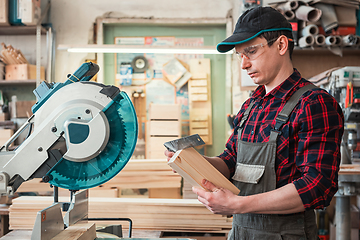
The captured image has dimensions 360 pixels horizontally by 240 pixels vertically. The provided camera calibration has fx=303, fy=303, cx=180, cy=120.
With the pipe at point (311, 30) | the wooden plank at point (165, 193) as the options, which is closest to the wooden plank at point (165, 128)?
the wooden plank at point (165, 193)

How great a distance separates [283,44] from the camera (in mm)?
1150

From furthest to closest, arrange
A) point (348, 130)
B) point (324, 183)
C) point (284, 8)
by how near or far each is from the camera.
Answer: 1. point (284, 8)
2. point (348, 130)
3. point (324, 183)

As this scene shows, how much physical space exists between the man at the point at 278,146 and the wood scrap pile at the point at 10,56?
3327mm

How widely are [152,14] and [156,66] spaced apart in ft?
2.36

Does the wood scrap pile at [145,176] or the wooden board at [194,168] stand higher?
the wooden board at [194,168]

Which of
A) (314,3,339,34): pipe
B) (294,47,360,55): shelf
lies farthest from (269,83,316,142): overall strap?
(314,3,339,34): pipe

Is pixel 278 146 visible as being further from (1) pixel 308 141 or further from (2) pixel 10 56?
(2) pixel 10 56

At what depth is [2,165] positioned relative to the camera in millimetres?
1026

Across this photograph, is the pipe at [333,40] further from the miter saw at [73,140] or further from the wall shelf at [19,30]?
the wall shelf at [19,30]

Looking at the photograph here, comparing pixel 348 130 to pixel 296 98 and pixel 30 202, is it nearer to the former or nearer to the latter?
pixel 296 98

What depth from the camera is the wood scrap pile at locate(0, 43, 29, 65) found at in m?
3.69

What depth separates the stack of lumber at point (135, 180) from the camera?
2.83 meters

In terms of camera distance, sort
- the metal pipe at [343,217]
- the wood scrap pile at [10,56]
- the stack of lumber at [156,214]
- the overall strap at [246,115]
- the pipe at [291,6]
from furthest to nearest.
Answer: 1. the wood scrap pile at [10,56]
2. the pipe at [291,6]
3. the metal pipe at [343,217]
4. the stack of lumber at [156,214]
5. the overall strap at [246,115]

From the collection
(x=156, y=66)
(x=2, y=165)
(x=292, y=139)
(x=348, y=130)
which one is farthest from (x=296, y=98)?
(x=156, y=66)
